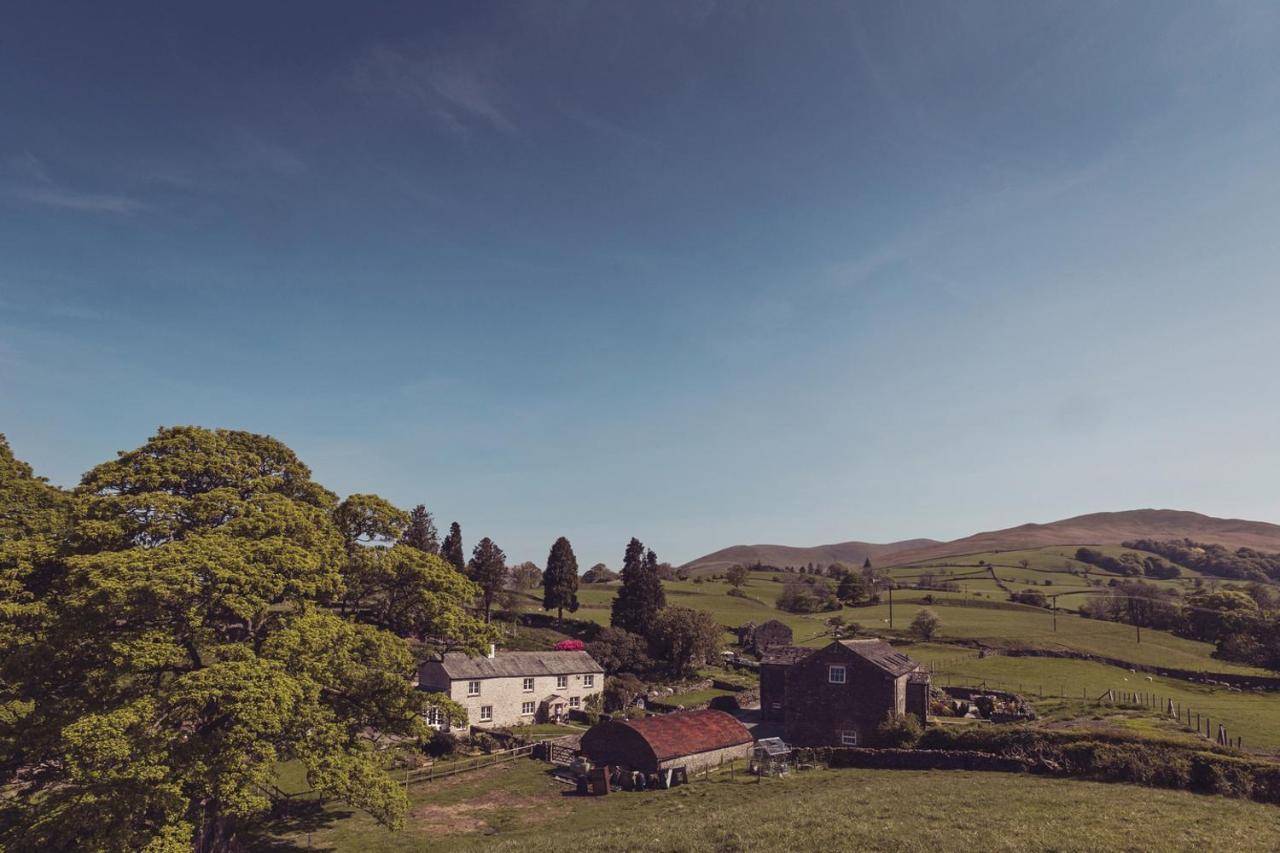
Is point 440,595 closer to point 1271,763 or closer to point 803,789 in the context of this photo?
point 803,789

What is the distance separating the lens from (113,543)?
23.7m

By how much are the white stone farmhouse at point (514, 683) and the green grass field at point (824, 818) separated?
19.2 metres

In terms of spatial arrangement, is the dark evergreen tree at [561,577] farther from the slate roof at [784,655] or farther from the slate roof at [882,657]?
the slate roof at [882,657]

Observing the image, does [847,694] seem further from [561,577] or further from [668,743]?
A: [561,577]

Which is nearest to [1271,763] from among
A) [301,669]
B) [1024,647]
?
[301,669]

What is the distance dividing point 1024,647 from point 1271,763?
206ft

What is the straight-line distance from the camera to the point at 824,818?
90.4 feet

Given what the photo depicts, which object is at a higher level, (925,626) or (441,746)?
(925,626)

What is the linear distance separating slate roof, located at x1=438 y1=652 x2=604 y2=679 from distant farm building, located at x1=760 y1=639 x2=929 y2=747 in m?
24.3

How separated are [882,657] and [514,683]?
32275mm

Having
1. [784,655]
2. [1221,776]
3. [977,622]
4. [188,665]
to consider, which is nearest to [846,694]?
[784,655]

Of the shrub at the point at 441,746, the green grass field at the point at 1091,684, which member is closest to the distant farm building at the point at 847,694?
the green grass field at the point at 1091,684

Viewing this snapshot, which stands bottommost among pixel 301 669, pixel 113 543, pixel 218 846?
pixel 218 846

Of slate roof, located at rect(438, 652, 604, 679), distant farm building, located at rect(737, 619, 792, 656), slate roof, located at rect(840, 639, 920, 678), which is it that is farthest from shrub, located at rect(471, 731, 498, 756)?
distant farm building, located at rect(737, 619, 792, 656)
